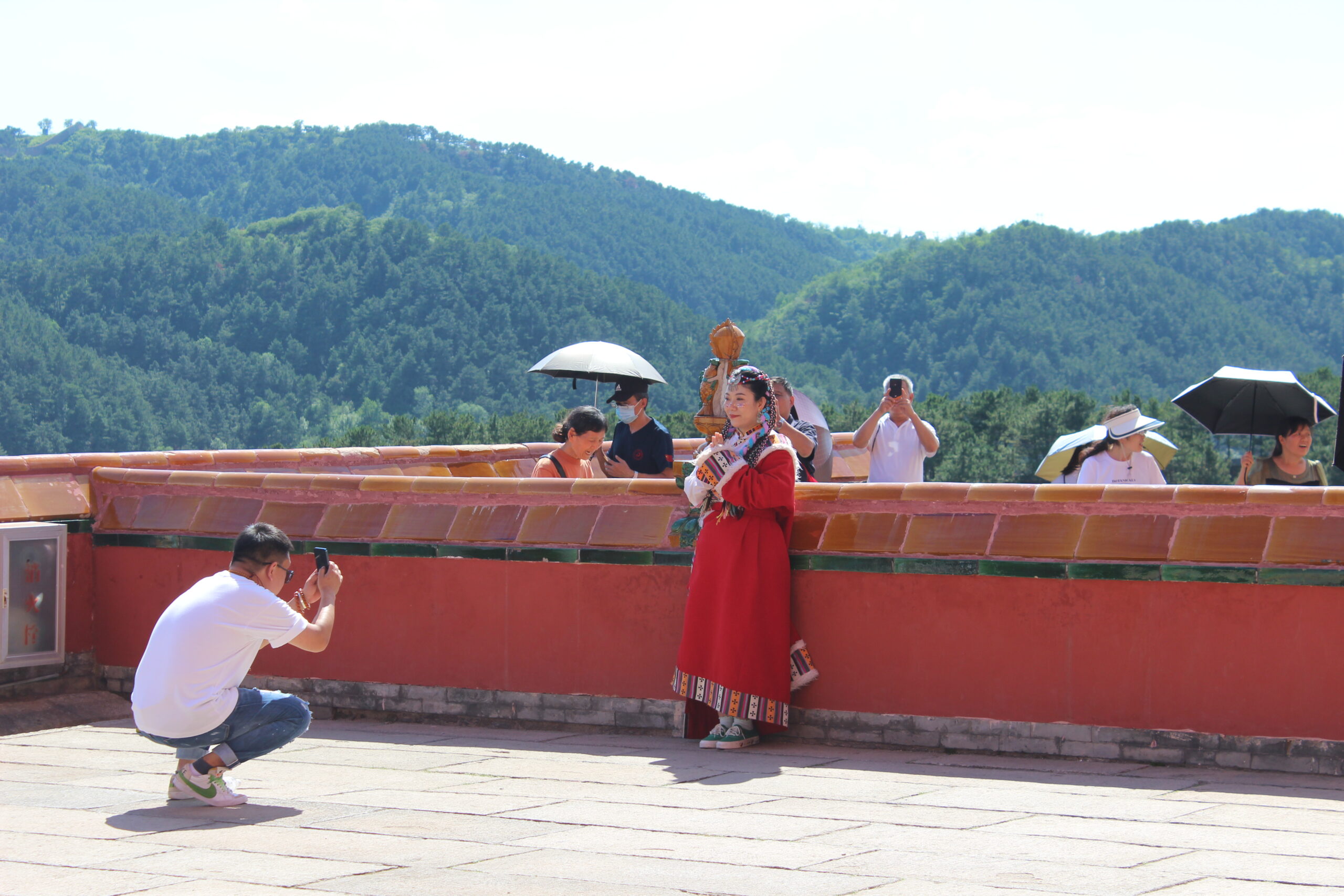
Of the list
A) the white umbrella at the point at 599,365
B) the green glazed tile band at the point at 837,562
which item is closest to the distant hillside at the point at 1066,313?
the white umbrella at the point at 599,365

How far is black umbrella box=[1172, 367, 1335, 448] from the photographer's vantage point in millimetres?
9664

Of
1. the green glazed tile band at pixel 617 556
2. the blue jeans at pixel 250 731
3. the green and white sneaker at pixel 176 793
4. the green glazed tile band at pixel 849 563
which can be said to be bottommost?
the green and white sneaker at pixel 176 793

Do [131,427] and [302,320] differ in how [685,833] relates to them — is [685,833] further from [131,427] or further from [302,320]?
[302,320]

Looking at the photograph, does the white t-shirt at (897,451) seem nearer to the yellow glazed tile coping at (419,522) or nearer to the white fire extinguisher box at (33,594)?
the yellow glazed tile coping at (419,522)

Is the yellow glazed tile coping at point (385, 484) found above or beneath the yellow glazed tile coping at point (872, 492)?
beneath

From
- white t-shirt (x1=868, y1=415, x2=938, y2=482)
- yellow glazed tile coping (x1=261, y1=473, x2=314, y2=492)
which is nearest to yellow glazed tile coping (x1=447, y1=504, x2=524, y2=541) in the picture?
yellow glazed tile coping (x1=261, y1=473, x2=314, y2=492)

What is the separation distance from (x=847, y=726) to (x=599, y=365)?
Answer: 13.1 ft

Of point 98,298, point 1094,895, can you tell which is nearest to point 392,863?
point 1094,895

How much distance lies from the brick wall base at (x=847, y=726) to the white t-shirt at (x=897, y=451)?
3.15 m

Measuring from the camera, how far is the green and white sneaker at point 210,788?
18.7ft

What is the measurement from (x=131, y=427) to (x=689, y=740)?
111 meters

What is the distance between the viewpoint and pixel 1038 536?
6.56 metres

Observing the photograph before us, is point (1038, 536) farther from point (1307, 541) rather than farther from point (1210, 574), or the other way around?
point (1307, 541)

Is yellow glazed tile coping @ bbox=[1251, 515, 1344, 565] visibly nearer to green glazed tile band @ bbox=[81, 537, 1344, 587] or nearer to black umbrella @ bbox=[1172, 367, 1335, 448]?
green glazed tile band @ bbox=[81, 537, 1344, 587]
